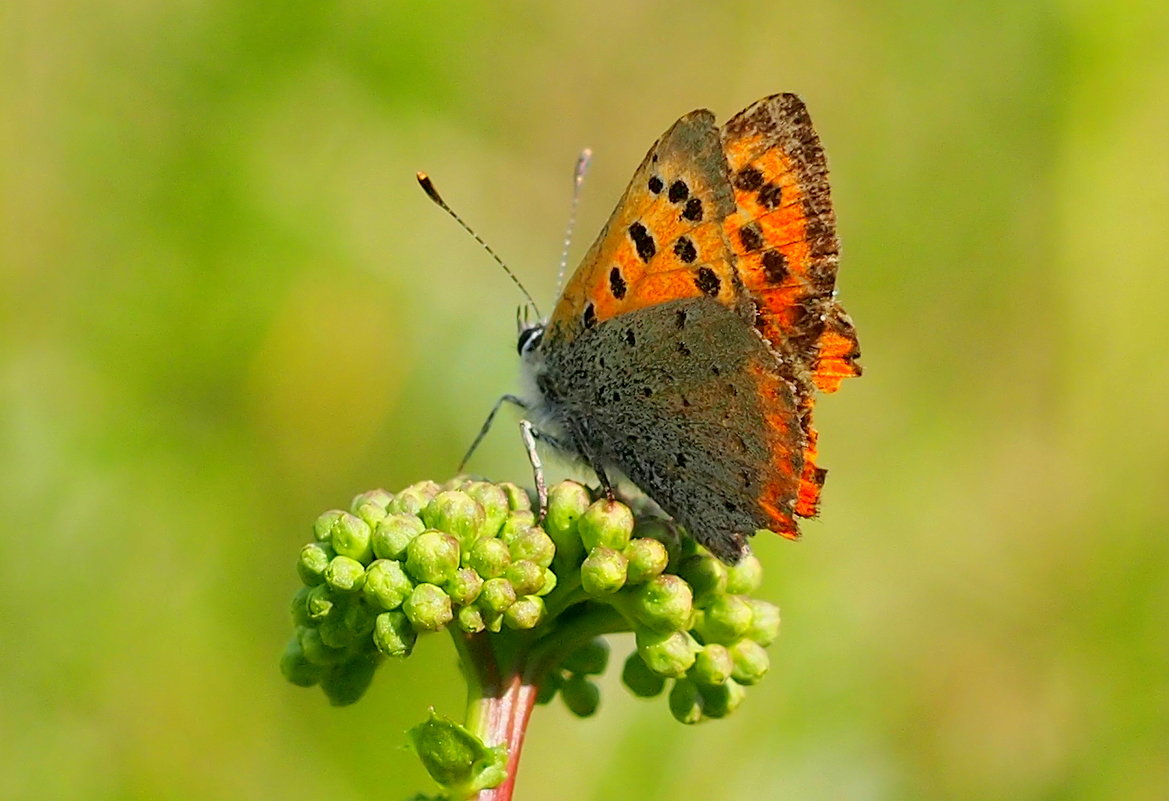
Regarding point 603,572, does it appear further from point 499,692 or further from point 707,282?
point 707,282

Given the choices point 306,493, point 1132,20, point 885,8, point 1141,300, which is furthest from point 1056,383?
point 306,493

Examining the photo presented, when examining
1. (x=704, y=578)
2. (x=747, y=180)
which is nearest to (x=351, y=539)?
(x=704, y=578)

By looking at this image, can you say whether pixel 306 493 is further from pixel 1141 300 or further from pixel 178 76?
pixel 1141 300

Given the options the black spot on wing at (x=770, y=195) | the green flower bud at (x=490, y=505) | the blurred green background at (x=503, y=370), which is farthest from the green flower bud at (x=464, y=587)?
the blurred green background at (x=503, y=370)

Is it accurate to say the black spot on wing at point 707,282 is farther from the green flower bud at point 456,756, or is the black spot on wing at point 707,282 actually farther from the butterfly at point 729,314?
the green flower bud at point 456,756

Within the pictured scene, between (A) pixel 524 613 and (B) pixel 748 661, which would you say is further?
(B) pixel 748 661
